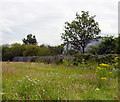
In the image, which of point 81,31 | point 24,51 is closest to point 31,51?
point 24,51

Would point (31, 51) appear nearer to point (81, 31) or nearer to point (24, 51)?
point (24, 51)

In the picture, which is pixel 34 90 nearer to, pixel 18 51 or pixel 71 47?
pixel 71 47

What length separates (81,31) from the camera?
13.6 metres

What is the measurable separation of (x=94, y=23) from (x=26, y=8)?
37.6 feet

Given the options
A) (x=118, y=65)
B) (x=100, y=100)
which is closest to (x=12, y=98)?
(x=100, y=100)

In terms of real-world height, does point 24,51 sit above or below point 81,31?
below

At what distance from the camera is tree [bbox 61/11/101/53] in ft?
44.5

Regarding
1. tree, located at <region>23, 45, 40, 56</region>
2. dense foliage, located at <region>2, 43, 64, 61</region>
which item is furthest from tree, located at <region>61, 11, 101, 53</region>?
tree, located at <region>23, 45, 40, 56</region>

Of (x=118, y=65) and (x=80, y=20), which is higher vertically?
(x=80, y=20)

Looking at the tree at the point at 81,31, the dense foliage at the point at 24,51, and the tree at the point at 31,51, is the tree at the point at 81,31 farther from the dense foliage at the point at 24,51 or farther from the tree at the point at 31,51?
the tree at the point at 31,51

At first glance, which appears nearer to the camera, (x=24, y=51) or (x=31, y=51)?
(x=31, y=51)

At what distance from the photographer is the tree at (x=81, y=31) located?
1356cm

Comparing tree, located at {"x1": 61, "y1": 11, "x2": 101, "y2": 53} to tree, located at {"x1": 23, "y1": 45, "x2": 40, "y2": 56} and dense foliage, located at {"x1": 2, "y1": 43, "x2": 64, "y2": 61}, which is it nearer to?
dense foliage, located at {"x1": 2, "y1": 43, "x2": 64, "y2": 61}

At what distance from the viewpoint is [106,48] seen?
37.4ft
